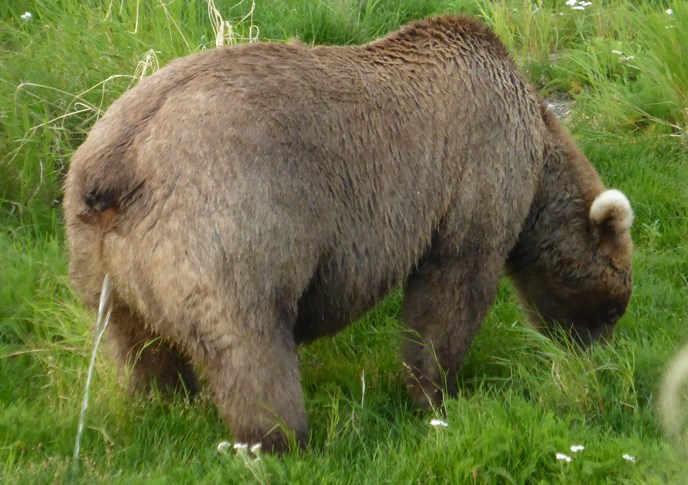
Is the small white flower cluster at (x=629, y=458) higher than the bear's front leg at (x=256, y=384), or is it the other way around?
the bear's front leg at (x=256, y=384)

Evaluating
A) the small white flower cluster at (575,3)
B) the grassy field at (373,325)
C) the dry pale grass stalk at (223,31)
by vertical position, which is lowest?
the grassy field at (373,325)

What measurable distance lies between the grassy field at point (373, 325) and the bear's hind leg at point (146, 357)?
11 centimetres

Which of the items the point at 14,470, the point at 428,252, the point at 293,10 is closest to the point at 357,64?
the point at 428,252

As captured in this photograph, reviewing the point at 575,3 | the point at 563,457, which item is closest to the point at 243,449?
the point at 563,457

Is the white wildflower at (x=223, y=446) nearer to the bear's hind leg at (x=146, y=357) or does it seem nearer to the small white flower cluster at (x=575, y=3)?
the bear's hind leg at (x=146, y=357)

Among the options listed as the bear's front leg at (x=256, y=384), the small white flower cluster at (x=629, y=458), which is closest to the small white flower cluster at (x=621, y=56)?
the small white flower cluster at (x=629, y=458)

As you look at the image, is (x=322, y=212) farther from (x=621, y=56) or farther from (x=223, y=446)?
(x=621, y=56)

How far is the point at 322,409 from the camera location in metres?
6.02

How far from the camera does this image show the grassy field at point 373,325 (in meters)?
5.03

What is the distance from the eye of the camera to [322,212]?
5.18 m

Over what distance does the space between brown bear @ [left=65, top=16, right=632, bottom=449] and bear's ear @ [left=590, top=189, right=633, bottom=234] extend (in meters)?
0.02

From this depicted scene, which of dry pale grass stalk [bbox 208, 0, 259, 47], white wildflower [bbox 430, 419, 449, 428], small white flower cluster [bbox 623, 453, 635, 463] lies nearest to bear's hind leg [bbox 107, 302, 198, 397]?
white wildflower [bbox 430, 419, 449, 428]

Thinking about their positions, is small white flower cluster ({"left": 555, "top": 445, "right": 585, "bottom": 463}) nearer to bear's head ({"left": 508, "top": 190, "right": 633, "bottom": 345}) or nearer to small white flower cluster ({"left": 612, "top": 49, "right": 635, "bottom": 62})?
bear's head ({"left": 508, "top": 190, "right": 633, "bottom": 345})

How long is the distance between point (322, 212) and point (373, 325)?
6.65 feet
